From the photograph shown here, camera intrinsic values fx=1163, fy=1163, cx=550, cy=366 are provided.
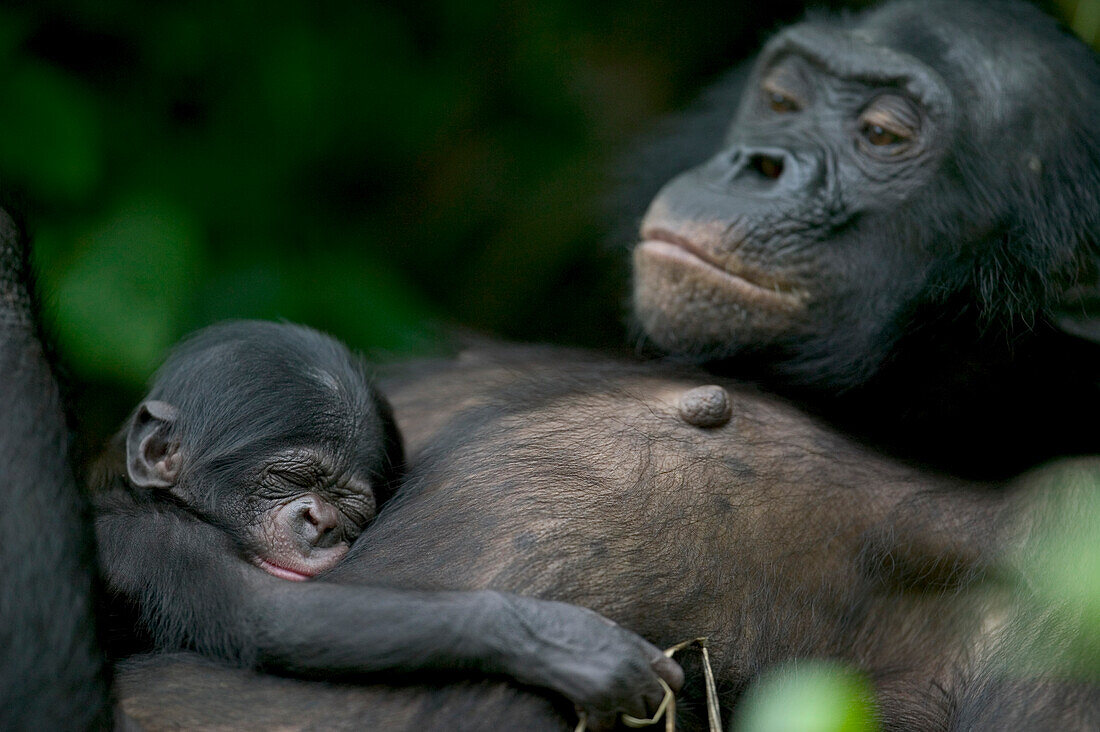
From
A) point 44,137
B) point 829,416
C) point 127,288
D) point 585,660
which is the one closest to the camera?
point 585,660

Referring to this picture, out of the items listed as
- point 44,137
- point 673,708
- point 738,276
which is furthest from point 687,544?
point 44,137

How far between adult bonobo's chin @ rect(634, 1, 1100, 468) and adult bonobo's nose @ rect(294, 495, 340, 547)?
938mm

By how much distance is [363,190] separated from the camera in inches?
201

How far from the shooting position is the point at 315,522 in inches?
94.0

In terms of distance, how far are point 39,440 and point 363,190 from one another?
327 cm

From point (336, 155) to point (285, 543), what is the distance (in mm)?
2766

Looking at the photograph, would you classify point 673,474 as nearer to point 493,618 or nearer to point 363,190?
point 493,618

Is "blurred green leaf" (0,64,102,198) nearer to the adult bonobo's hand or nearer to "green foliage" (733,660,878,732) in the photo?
the adult bonobo's hand

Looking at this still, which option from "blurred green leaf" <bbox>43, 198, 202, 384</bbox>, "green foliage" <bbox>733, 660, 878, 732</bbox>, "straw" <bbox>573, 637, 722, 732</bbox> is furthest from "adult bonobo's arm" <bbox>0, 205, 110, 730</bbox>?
"blurred green leaf" <bbox>43, 198, 202, 384</bbox>

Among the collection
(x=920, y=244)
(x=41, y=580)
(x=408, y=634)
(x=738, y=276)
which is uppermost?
(x=920, y=244)

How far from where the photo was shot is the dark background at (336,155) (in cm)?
387

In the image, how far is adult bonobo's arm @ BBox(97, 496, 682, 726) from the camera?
1.94m

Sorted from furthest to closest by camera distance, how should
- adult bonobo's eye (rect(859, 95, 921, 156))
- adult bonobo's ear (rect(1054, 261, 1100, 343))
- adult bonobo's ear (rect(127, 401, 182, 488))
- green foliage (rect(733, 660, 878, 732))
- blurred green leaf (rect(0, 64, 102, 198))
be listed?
1. blurred green leaf (rect(0, 64, 102, 198))
2. adult bonobo's eye (rect(859, 95, 921, 156))
3. adult bonobo's ear (rect(1054, 261, 1100, 343))
4. adult bonobo's ear (rect(127, 401, 182, 488))
5. green foliage (rect(733, 660, 878, 732))

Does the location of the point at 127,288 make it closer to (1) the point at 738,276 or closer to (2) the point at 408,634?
(1) the point at 738,276
